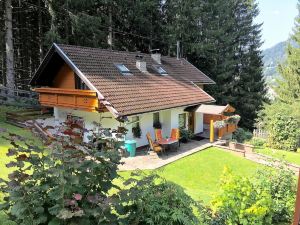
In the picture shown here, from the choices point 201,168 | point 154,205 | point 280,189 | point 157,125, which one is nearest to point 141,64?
point 157,125

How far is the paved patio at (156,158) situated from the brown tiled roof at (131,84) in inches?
90.0

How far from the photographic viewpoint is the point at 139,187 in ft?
14.8

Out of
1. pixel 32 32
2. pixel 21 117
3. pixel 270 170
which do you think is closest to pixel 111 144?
pixel 270 170

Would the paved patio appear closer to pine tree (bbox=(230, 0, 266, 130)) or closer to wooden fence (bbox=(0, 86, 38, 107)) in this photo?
wooden fence (bbox=(0, 86, 38, 107))

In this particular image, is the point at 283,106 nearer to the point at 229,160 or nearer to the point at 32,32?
the point at 229,160

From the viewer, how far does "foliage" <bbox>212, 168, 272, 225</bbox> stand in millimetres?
5297

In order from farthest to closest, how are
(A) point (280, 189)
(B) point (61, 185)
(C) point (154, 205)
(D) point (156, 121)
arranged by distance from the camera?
(D) point (156, 121) → (A) point (280, 189) → (C) point (154, 205) → (B) point (61, 185)

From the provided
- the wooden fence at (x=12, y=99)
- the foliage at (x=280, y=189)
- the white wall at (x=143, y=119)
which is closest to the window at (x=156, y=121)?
the white wall at (x=143, y=119)

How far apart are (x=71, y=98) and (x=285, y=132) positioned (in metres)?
14.8

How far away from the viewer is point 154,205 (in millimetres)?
4258

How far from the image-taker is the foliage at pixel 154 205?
4102mm

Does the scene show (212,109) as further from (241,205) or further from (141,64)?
(241,205)

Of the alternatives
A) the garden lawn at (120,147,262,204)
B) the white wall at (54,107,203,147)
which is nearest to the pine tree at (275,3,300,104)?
the white wall at (54,107,203,147)

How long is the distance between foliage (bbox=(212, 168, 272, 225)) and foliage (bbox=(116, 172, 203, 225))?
1168 mm
